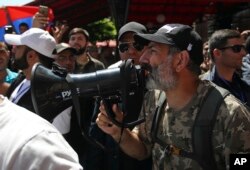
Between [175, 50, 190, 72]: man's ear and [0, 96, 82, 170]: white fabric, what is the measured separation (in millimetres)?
1133

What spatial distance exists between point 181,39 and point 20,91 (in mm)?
1305

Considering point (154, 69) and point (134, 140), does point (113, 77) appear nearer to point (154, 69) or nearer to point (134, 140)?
point (154, 69)

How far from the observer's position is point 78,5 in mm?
10312

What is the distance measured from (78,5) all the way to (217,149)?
28.8ft

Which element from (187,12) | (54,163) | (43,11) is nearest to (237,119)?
(54,163)

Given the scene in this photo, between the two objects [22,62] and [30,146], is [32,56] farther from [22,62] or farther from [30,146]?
[30,146]

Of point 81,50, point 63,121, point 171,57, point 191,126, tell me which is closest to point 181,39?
point 171,57

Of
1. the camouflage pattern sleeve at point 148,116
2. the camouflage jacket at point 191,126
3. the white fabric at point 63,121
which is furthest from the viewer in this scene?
the white fabric at point 63,121

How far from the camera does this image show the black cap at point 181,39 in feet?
7.09

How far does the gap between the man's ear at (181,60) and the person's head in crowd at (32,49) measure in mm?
1181

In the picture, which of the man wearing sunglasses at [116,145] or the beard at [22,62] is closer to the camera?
the man wearing sunglasses at [116,145]

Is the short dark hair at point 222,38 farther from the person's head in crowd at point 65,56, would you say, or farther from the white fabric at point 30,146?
the white fabric at point 30,146

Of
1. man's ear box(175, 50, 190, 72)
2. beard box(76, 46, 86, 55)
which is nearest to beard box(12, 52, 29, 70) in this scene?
man's ear box(175, 50, 190, 72)

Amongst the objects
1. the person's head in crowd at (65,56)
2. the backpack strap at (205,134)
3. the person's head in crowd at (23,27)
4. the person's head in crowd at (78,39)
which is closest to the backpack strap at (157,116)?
the backpack strap at (205,134)
